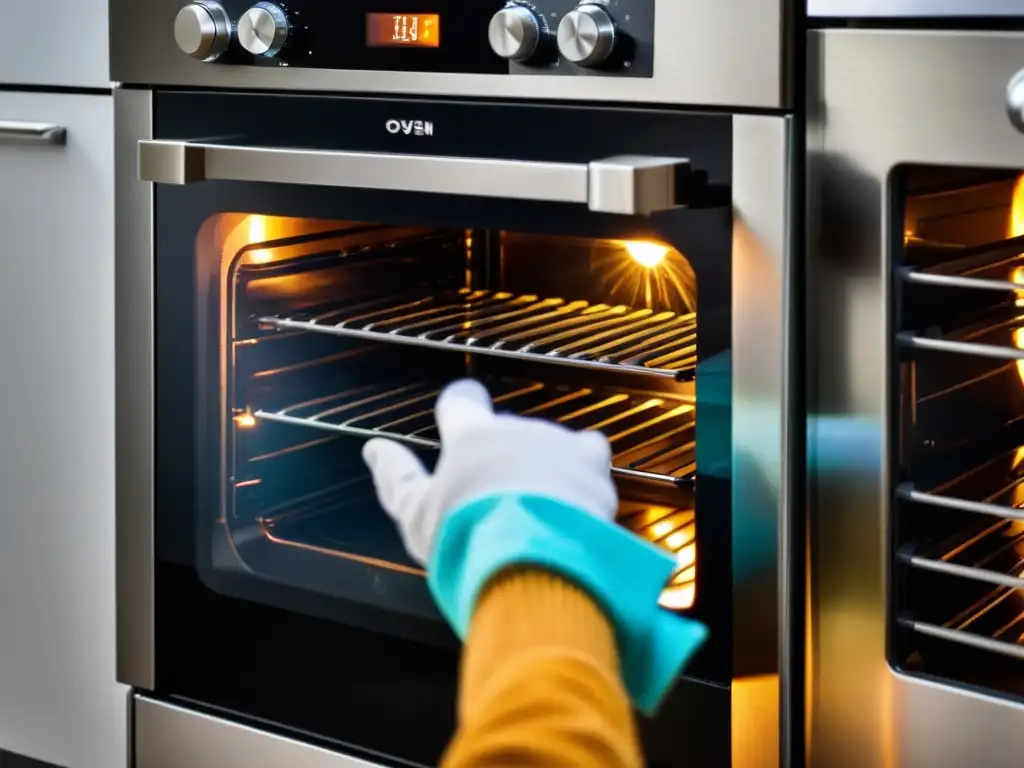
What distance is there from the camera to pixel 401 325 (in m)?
1.61

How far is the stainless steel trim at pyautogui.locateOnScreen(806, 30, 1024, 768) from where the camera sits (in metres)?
1.14

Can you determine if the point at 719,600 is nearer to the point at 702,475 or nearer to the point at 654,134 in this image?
the point at 702,475

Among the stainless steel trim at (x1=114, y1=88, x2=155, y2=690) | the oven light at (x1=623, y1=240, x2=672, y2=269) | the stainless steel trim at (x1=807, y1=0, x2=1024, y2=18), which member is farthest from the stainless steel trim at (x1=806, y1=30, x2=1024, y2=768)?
the stainless steel trim at (x1=114, y1=88, x2=155, y2=690)

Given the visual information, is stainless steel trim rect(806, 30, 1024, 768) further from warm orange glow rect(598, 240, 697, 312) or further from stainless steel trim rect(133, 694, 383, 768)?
stainless steel trim rect(133, 694, 383, 768)

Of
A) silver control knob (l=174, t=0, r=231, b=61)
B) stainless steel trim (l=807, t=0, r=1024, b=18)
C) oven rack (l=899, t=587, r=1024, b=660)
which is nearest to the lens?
stainless steel trim (l=807, t=0, r=1024, b=18)

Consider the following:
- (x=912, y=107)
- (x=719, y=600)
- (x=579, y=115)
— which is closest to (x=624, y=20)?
(x=579, y=115)

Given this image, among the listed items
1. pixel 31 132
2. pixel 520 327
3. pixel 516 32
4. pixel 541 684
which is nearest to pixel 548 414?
pixel 520 327

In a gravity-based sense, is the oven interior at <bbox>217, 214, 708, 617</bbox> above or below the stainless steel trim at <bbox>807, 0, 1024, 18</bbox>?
below

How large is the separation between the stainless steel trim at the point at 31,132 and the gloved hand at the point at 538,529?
0.91 meters

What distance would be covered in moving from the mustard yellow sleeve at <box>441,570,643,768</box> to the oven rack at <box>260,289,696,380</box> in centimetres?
60

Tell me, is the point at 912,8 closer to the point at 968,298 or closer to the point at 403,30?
the point at 968,298

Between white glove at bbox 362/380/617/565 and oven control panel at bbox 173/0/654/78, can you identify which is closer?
white glove at bbox 362/380/617/565

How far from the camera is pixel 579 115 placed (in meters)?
1.32

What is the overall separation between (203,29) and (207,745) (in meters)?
0.72
